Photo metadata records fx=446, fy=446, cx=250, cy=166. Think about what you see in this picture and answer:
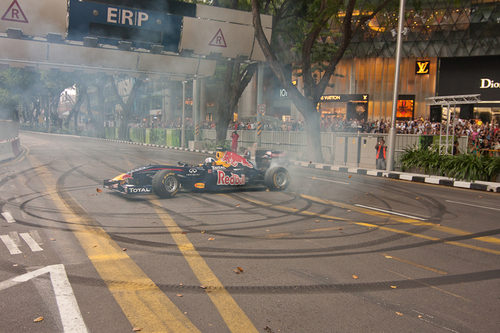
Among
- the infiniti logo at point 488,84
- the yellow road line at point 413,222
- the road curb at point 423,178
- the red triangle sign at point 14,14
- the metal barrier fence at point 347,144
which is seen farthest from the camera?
the infiniti logo at point 488,84

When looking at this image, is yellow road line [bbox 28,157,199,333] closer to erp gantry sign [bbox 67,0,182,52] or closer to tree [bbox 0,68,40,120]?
erp gantry sign [bbox 67,0,182,52]

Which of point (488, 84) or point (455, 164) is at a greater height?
point (488, 84)

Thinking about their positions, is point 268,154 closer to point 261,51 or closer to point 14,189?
point 14,189

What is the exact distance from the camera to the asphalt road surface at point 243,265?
3822 millimetres

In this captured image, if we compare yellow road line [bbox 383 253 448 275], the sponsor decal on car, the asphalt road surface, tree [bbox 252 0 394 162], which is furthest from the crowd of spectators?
yellow road line [bbox 383 253 448 275]

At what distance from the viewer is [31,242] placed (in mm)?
5977

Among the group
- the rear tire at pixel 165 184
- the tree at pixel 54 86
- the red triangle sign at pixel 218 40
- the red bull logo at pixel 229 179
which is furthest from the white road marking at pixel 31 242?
the tree at pixel 54 86

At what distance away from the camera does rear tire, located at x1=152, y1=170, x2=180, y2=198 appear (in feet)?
31.1

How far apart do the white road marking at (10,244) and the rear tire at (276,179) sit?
6307 mm

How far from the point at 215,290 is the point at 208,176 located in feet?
19.7

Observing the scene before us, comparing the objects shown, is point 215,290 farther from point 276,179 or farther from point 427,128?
point 427,128

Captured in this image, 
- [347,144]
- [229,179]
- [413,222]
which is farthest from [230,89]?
[413,222]

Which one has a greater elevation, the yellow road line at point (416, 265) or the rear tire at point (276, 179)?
the rear tire at point (276, 179)

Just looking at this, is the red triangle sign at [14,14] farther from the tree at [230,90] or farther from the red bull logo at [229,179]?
the tree at [230,90]
